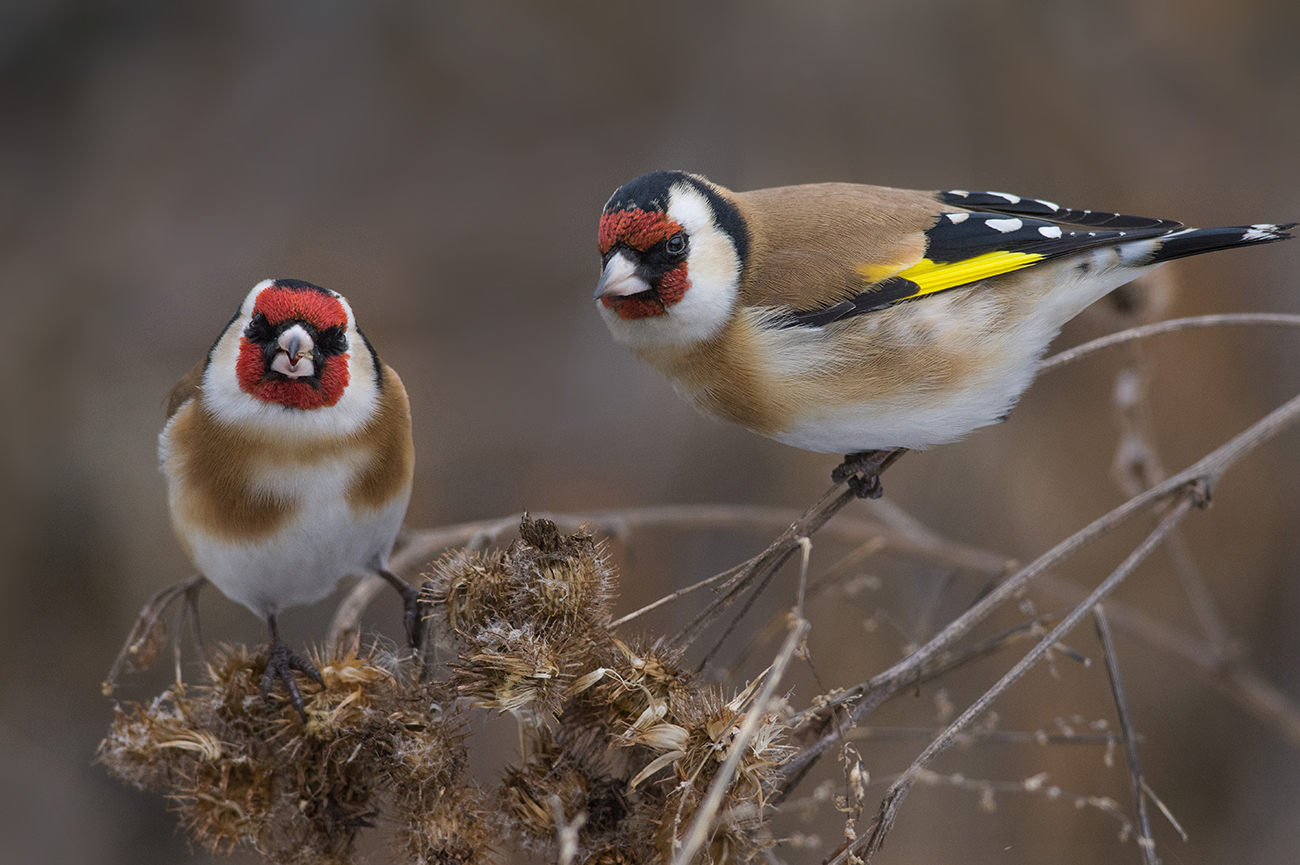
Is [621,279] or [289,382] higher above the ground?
[621,279]

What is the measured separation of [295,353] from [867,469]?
137 cm

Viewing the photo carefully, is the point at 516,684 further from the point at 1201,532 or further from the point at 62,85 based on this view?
the point at 62,85

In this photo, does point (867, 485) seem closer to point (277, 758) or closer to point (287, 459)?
point (287, 459)

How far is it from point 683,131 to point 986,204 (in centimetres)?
224

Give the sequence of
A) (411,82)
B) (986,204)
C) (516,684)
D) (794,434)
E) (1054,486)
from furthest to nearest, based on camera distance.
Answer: (411,82)
(1054,486)
(986,204)
(794,434)
(516,684)

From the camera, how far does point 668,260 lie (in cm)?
236

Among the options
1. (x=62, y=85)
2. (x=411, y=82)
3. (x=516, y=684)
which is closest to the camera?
(x=516, y=684)

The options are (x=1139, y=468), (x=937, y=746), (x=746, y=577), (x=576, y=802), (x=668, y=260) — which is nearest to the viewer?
(x=937, y=746)

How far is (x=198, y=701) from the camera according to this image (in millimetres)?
1775

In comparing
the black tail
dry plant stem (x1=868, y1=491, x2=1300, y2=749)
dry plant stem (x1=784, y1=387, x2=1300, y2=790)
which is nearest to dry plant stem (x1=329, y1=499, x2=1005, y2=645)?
dry plant stem (x1=868, y1=491, x2=1300, y2=749)

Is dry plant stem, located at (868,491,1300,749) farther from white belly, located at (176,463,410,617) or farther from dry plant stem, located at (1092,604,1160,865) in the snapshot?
white belly, located at (176,463,410,617)

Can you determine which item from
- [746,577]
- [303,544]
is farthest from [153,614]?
[746,577]

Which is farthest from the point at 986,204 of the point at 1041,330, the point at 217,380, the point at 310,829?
the point at 310,829

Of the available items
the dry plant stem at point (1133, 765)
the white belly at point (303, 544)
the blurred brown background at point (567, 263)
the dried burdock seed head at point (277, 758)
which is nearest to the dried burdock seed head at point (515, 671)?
the dried burdock seed head at point (277, 758)
